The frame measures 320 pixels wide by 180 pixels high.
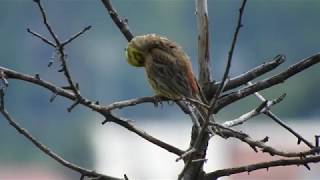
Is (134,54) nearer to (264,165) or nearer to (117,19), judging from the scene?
(117,19)

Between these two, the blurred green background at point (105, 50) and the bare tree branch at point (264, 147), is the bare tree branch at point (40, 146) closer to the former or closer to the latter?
the bare tree branch at point (264, 147)

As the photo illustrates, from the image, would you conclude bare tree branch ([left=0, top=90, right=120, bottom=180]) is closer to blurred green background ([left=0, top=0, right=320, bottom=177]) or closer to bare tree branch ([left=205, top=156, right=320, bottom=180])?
bare tree branch ([left=205, top=156, right=320, bottom=180])

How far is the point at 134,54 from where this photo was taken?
117 cm

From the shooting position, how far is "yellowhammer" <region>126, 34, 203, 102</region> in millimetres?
1111

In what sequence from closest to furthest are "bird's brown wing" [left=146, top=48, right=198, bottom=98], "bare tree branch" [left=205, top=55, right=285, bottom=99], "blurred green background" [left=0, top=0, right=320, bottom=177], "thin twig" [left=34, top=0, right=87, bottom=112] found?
1. "thin twig" [left=34, top=0, right=87, bottom=112]
2. "bare tree branch" [left=205, top=55, right=285, bottom=99]
3. "bird's brown wing" [left=146, top=48, right=198, bottom=98]
4. "blurred green background" [left=0, top=0, right=320, bottom=177]

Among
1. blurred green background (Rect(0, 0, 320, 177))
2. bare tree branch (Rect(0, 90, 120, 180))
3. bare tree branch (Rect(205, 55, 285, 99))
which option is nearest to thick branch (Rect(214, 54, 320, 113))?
bare tree branch (Rect(205, 55, 285, 99))

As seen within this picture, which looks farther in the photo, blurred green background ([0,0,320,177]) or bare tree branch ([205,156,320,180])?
blurred green background ([0,0,320,177])

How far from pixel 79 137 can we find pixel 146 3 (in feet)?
3.23

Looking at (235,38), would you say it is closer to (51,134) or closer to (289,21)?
(51,134)

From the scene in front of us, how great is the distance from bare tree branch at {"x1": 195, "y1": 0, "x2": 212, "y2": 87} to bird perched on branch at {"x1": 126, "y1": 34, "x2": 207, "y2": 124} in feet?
0.10

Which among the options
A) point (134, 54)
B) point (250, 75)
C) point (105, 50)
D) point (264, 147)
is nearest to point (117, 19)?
point (134, 54)

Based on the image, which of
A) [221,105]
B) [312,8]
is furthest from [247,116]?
[312,8]

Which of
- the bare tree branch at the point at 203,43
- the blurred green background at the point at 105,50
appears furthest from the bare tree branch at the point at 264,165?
the blurred green background at the point at 105,50

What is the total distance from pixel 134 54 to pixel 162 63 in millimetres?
43
